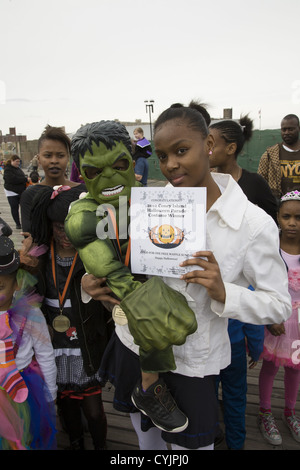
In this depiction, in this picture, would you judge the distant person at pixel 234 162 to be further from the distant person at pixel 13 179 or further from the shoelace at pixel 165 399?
the distant person at pixel 13 179

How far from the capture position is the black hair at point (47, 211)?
1.87m

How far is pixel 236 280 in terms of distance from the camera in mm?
1236

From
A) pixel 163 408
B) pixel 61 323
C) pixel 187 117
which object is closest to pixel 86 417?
pixel 61 323

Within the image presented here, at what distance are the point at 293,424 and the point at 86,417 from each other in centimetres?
137

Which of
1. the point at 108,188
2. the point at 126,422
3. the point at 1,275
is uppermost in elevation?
the point at 108,188

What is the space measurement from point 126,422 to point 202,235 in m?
1.98

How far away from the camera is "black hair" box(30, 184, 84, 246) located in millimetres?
1871

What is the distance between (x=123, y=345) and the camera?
57.1 inches

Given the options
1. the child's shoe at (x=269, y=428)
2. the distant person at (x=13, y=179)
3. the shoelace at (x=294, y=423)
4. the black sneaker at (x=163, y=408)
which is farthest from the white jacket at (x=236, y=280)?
the distant person at (x=13, y=179)

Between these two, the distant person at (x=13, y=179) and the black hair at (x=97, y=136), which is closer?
the black hair at (x=97, y=136)

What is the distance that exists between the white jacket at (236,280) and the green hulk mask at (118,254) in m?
0.08

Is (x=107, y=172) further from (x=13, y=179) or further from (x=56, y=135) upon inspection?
(x=13, y=179)

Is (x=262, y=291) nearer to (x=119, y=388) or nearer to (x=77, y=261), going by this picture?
(x=119, y=388)
